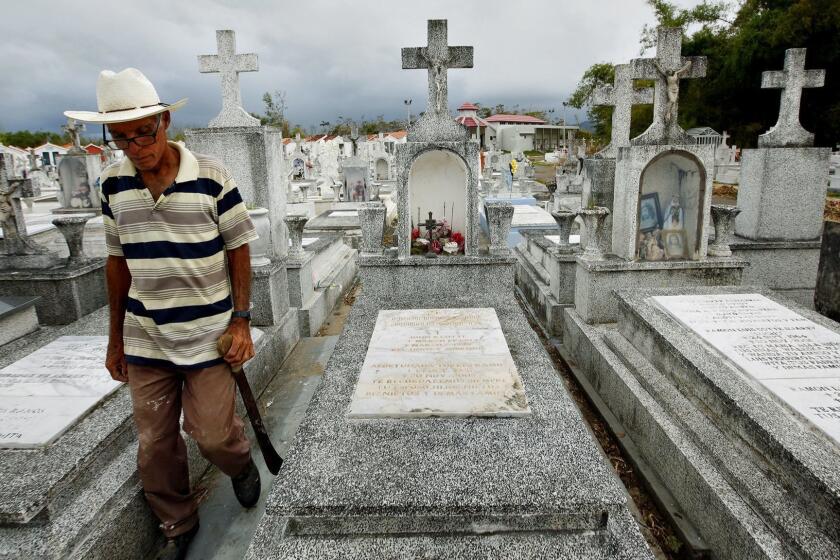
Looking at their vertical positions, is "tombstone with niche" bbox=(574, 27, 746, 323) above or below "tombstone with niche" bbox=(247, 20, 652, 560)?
above

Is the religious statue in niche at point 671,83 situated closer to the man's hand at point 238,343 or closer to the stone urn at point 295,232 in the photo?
the stone urn at point 295,232

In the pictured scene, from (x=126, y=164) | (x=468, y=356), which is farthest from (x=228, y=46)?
(x=468, y=356)

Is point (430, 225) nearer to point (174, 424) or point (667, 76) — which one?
point (667, 76)

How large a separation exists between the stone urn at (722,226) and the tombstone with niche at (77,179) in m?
11.4

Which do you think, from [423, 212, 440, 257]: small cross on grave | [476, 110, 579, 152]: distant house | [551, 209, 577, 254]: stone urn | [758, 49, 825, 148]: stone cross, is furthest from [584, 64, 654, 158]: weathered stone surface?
[476, 110, 579, 152]: distant house

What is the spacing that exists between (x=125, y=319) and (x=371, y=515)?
152cm

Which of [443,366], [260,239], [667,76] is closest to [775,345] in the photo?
[443,366]

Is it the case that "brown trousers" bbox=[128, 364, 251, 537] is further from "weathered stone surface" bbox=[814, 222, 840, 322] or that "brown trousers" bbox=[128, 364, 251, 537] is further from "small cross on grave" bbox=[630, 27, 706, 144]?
"weathered stone surface" bbox=[814, 222, 840, 322]

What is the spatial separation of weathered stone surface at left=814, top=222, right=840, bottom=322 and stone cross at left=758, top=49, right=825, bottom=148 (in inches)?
84.8

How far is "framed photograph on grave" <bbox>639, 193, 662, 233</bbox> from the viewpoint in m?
5.15

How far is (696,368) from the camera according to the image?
3281mm

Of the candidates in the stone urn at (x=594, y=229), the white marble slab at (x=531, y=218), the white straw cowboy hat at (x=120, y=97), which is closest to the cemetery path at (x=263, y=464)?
the white straw cowboy hat at (x=120, y=97)

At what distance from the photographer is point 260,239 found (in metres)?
5.14

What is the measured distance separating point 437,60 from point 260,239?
8.19 ft
